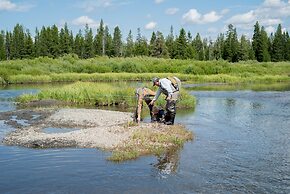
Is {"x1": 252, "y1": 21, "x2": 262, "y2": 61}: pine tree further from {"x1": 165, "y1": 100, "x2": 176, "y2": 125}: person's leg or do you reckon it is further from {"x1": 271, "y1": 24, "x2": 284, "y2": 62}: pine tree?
{"x1": 165, "y1": 100, "x2": 176, "y2": 125}: person's leg

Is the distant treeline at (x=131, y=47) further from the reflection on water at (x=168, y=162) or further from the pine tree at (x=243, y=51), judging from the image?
the reflection on water at (x=168, y=162)

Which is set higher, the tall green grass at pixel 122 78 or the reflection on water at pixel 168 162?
the tall green grass at pixel 122 78

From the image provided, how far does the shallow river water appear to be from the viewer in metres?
10.9

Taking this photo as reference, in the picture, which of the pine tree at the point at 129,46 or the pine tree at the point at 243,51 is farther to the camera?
the pine tree at the point at 129,46

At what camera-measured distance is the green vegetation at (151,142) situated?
14012 mm

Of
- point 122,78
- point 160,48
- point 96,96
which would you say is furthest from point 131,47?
point 96,96

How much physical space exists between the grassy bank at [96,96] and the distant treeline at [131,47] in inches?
2651

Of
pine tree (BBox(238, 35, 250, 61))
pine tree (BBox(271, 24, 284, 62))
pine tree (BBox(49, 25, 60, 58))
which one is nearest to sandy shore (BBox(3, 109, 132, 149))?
pine tree (BBox(238, 35, 250, 61))

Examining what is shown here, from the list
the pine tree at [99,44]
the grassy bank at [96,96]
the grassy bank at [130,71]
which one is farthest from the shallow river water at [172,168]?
the pine tree at [99,44]

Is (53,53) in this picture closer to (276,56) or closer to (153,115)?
(276,56)

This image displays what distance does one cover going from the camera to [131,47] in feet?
386

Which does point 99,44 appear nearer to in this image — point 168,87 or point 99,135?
point 168,87

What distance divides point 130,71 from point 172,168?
61.5m

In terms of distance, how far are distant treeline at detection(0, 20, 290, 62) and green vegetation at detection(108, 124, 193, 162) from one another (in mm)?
81663
